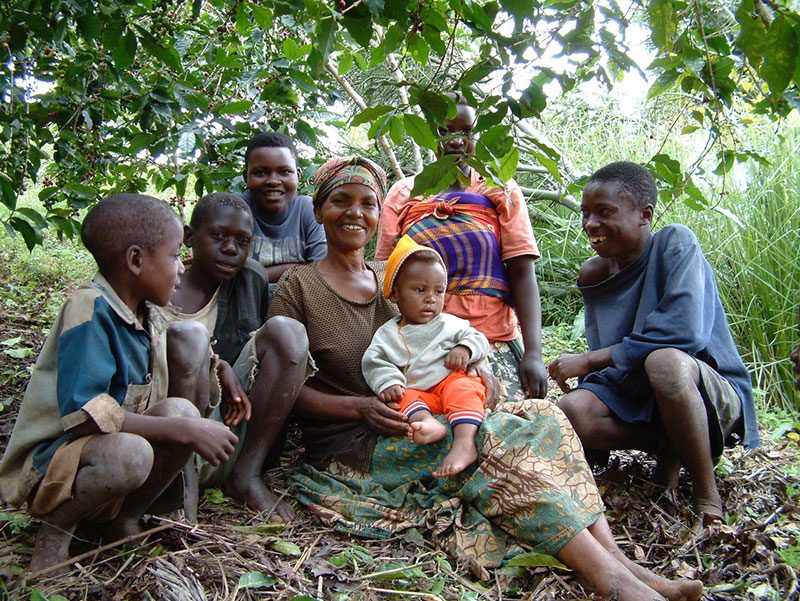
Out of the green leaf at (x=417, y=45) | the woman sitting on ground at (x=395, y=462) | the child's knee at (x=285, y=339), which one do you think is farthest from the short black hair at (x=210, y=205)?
the green leaf at (x=417, y=45)

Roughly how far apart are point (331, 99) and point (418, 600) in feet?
10.3

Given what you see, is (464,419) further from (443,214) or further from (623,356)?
(443,214)

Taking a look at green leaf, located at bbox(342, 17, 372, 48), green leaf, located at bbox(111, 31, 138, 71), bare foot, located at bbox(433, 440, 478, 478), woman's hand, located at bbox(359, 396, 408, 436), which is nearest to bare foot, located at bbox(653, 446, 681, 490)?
bare foot, located at bbox(433, 440, 478, 478)

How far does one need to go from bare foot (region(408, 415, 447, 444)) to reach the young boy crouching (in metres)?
0.47

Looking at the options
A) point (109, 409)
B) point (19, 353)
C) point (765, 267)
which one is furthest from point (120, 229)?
point (765, 267)

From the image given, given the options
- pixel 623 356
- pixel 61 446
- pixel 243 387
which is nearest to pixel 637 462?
pixel 623 356

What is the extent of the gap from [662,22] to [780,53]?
0.32 m

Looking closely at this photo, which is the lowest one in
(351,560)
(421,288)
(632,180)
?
(351,560)

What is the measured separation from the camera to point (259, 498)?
8.13ft

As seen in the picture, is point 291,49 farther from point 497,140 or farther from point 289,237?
point 497,140

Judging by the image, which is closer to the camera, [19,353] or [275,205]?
[275,205]

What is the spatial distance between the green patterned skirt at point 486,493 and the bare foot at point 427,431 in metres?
0.05

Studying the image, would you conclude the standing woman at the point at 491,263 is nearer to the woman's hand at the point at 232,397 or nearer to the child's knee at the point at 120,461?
the woman's hand at the point at 232,397

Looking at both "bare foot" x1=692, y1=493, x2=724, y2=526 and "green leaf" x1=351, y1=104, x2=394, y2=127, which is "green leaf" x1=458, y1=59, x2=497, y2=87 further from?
"bare foot" x1=692, y1=493, x2=724, y2=526
